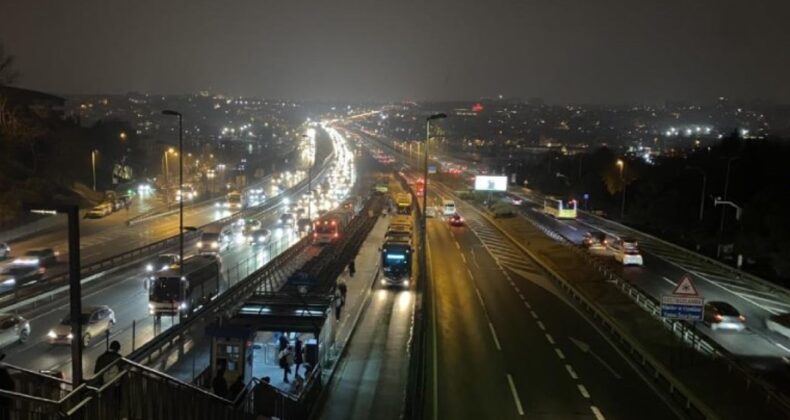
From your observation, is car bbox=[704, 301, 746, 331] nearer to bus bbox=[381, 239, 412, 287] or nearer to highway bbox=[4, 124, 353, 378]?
bus bbox=[381, 239, 412, 287]

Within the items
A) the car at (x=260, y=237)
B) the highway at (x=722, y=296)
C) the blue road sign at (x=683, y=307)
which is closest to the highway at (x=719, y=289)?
the highway at (x=722, y=296)

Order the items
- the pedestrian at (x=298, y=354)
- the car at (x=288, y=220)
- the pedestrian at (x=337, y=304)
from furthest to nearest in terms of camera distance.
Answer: the car at (x=288, y=220)
the pedestrian at (x=337, y=304)
the pedestrian at (x=298, y=354)

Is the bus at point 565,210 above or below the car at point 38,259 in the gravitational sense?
above

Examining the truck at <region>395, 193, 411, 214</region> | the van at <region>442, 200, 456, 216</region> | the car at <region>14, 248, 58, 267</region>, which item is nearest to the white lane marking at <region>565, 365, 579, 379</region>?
the car at <region>14, 248, 58, 267</region>

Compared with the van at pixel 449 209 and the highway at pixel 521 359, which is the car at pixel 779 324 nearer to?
the highway at pixel 521 359

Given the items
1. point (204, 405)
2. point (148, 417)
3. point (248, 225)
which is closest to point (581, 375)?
point (204, 405)

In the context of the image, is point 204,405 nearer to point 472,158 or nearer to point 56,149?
point 56,149

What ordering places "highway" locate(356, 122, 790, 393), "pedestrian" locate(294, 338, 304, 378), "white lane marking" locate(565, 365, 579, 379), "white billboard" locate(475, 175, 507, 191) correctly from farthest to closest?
"white billboard" locate(475, 175, 507, 191), "highway" locate(356, 122, 790, 393), "white lane marking" locate(565, 365, 579, 379), "pedestrian" locate(294, 338, 304, 378)
